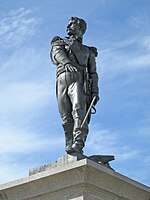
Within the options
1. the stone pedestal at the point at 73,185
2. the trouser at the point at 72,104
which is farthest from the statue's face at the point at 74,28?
the stone pedestal at the point at 73,185

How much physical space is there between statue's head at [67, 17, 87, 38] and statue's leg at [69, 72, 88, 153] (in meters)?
1.14

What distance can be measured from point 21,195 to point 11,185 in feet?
0.82

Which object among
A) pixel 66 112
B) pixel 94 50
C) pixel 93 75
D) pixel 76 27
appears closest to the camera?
pixel 66 112

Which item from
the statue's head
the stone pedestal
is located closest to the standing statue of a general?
the statue's head

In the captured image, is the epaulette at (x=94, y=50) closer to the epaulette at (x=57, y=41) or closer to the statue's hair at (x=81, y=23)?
the statue's hair at (x=81, y=23)

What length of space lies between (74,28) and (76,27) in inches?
1.7

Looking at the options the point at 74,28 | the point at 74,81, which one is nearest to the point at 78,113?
the point at 74,81

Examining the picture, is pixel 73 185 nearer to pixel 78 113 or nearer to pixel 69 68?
pixel 78 113

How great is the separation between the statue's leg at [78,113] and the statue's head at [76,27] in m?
1.14

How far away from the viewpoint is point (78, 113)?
10227 mm

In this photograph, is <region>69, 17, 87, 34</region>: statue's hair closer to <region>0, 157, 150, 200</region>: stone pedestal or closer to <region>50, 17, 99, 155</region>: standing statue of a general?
<region>50, 17, 99, 155</region>: standing statue of a general

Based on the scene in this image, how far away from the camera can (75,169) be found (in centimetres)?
923

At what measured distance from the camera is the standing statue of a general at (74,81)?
33.6 ft

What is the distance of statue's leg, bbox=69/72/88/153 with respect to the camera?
10.1m
